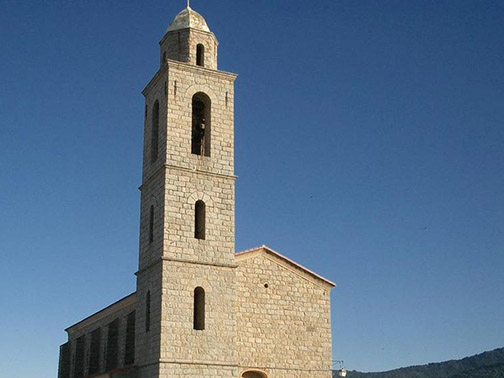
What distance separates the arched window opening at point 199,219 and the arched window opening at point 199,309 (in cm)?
186

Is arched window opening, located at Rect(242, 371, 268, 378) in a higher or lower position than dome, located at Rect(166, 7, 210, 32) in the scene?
lower

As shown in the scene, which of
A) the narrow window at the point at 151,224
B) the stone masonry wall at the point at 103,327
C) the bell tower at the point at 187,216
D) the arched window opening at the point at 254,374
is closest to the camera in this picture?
the bell tower at the point at 187,216

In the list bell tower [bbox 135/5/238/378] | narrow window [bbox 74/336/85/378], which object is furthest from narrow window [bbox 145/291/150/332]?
narrow window [bbox 74/336/85/378]

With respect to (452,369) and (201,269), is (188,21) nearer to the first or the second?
(201,269)

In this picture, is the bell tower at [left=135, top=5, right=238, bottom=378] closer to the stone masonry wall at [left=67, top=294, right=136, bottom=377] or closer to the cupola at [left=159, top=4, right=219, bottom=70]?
the cupola at [left=159, top=4, right=219, bottom=70]

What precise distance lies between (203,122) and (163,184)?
3.43 metres

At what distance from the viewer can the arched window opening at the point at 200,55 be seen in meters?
25.2

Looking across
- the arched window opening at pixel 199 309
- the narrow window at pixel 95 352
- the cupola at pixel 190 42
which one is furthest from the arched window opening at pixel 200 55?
the narrow window at pixel 95 352

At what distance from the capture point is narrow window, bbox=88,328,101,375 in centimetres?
3022

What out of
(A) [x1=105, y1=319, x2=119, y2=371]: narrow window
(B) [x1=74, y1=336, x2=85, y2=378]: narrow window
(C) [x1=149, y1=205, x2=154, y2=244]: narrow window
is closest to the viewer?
(C) [x1=149, y1=205, x2=154, y2=244]: narrow window

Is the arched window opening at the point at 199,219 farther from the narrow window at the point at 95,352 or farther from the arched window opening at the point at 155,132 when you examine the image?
the narrow window at the point at 95,352

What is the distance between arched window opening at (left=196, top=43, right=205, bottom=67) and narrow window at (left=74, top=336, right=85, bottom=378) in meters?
16.2

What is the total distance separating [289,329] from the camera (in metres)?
24.2

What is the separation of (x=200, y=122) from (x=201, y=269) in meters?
5.85
